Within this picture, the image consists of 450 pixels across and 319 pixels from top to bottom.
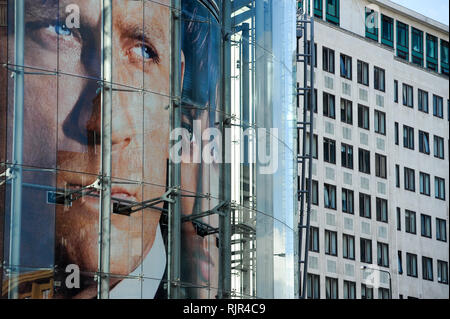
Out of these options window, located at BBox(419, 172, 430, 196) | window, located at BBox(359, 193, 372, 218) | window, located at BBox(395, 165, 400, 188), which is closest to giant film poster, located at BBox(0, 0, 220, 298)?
window, located at BBox(359, 193, 372, 218)

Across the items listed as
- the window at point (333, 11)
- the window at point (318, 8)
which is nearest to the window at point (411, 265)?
the window at point (333, 11)

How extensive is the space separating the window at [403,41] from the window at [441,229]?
12.3 m

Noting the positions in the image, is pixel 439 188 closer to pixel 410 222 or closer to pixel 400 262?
pixel 410 222

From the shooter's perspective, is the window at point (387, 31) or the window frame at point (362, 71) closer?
the window frame at point (362, 71)

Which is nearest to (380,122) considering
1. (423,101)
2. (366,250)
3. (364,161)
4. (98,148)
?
(364,161)

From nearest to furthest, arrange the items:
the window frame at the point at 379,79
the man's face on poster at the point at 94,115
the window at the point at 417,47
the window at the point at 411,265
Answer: the man's face on poster at the point at 94,115 < the window frame at the point at 379,79 < the window at the point at 411,265 < the window at the point at 417,47

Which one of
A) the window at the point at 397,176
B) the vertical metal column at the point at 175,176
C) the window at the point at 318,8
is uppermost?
the window at the point at 318,8

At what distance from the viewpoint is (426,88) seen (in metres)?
105

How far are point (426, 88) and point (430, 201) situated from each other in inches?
331

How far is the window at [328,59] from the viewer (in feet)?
306

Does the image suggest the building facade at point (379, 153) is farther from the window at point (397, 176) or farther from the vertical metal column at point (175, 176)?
the vertical metal column at point (175, 176)

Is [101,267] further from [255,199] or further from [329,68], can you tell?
[329,68]

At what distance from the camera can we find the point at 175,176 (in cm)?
3195

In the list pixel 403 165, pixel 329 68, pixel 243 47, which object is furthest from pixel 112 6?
pixel 403 165
